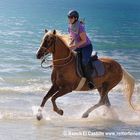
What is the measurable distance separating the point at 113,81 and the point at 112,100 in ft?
7.66

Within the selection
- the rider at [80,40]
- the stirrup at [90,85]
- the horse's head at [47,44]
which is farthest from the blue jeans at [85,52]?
the horse's head at [47,44]

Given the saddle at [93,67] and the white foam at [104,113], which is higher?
the saddle at [93,67]

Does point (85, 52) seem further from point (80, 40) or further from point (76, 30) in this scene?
point (76, 30)

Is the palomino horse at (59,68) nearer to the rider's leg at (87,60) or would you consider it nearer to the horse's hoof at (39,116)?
the horse's hoof at (39,116)

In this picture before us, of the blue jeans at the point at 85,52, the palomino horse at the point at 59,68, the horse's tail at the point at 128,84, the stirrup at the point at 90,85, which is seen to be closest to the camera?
the palomino horse at the point at 59,68

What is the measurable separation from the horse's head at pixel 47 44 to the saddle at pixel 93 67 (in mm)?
875

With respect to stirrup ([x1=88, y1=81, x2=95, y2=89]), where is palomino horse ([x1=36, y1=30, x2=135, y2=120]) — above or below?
above

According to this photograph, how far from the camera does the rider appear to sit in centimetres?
1424

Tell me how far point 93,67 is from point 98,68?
177 mm

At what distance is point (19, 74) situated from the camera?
2198 centimetres

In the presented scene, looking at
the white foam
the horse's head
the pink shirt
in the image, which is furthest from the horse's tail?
the horse's head

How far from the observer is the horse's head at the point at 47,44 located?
13.9 meters

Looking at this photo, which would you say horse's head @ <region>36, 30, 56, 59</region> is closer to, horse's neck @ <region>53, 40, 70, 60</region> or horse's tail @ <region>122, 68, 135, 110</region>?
horse's neck @ <region>53, 40, 70, 60</region>

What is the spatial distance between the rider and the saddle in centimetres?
10
